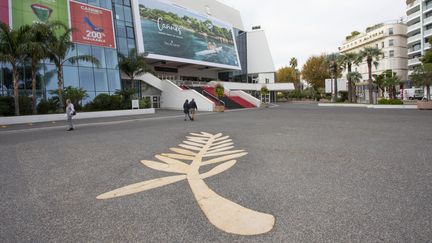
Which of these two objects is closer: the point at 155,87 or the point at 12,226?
the point at 12,226

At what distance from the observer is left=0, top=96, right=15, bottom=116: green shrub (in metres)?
19.8

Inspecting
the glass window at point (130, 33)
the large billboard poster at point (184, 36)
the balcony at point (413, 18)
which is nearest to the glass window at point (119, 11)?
the glass window at point (130, 33)

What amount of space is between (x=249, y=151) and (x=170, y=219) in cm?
458

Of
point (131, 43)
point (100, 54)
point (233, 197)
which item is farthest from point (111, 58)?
point (233, 197)

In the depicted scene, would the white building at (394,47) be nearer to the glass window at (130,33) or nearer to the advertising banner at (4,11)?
the glass window at (130,33)

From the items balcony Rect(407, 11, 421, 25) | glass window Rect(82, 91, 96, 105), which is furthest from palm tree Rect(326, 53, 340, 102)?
glass window Rect(82, 91, 96, 105)

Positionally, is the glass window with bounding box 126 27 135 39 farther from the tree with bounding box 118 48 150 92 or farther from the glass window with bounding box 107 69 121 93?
the glass window with bounding box 107 69 121 93

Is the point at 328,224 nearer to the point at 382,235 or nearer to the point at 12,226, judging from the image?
the point at 382,235

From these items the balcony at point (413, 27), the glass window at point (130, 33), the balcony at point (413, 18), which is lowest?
the glass window at point (130, 33)

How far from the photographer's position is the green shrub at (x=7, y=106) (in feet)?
65.1

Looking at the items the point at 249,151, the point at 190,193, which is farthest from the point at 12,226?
the point at 249,151

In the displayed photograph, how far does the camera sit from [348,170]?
536 centimetres

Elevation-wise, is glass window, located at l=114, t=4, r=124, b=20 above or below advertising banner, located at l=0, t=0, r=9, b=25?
above

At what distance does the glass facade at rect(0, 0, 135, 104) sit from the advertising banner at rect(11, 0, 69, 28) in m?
3.20
